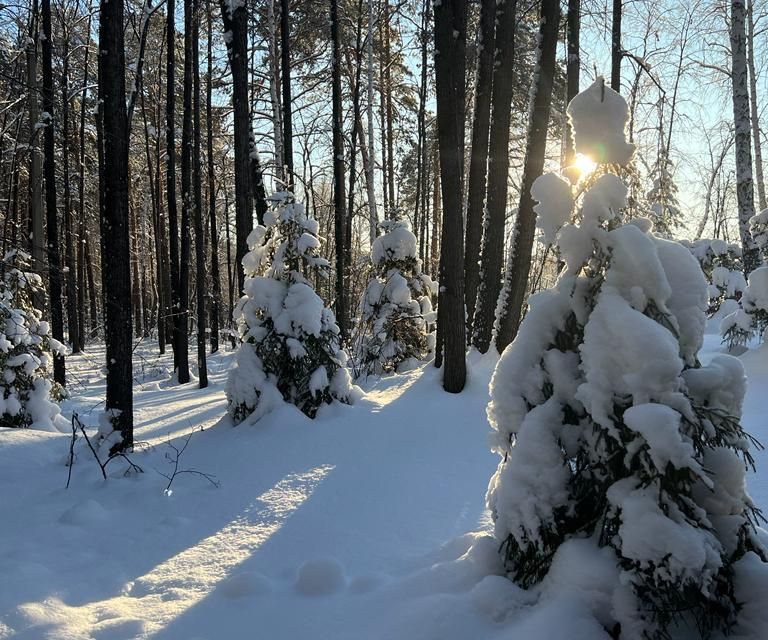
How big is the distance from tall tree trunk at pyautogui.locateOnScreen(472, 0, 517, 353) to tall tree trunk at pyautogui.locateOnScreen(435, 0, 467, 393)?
1.55 metres

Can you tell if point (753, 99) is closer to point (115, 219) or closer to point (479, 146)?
point (479, 146)

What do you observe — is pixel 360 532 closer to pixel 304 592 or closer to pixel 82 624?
pixel 304 592

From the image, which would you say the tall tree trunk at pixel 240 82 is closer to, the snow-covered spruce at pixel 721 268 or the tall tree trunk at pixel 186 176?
the tall tree trunk at pixel 186 176

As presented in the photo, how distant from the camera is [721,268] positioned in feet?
57.0

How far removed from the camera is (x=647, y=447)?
2.09m

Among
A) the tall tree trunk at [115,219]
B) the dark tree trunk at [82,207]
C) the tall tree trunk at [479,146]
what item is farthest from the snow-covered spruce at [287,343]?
the dark tree trunk at [82,207]

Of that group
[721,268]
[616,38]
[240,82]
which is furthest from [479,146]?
[721,268]

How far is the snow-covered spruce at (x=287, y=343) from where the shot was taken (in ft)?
19.9

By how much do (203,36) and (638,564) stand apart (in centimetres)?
1712

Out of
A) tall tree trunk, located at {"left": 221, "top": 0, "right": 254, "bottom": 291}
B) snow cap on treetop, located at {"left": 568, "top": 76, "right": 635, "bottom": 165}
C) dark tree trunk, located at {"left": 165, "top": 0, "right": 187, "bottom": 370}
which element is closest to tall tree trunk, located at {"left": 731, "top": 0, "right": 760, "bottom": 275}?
tall tree trunk, located at {"left": 221, "top": 0, "right": 254, "bottom": 291}

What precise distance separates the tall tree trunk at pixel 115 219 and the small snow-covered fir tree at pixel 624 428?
400 cm

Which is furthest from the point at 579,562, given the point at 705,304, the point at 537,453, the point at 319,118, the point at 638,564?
the point at 319,118

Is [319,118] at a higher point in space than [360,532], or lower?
higher

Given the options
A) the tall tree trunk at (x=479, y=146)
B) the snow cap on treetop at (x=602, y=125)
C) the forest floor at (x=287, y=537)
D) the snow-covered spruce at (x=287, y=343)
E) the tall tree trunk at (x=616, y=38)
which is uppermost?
the tall tree trunk at (x=616, y=38)
